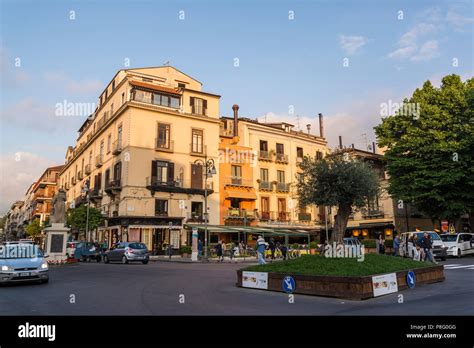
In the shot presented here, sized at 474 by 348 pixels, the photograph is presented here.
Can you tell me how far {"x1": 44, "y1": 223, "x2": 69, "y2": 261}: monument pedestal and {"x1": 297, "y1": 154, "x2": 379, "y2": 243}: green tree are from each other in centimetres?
1700

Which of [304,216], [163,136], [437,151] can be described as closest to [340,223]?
[437,151]

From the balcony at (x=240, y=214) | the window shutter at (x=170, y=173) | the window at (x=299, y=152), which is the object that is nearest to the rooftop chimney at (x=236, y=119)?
the window at (x=299, y=152)

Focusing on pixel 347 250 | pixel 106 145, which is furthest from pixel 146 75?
pixel 347 250

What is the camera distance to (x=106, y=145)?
43250 millimetres

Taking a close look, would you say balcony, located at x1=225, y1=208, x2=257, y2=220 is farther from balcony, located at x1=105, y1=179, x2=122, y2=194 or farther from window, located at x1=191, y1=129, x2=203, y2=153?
balcony, located at x1=105, y1=179, x2=122, y2=194

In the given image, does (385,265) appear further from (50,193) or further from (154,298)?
(50,193)

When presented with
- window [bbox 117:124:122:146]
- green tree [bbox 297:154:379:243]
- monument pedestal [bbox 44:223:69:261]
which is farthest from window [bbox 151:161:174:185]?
green tree [bbox 297:154:379:243]

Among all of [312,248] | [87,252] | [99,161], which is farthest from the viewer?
[99,161]

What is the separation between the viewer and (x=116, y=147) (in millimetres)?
39125

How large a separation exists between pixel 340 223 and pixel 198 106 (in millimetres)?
29258

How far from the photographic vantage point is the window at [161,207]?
1458 inches

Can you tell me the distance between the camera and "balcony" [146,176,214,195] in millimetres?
36844

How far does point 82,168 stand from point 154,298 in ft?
157

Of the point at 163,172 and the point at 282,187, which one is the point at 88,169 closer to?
the point at 163,172
